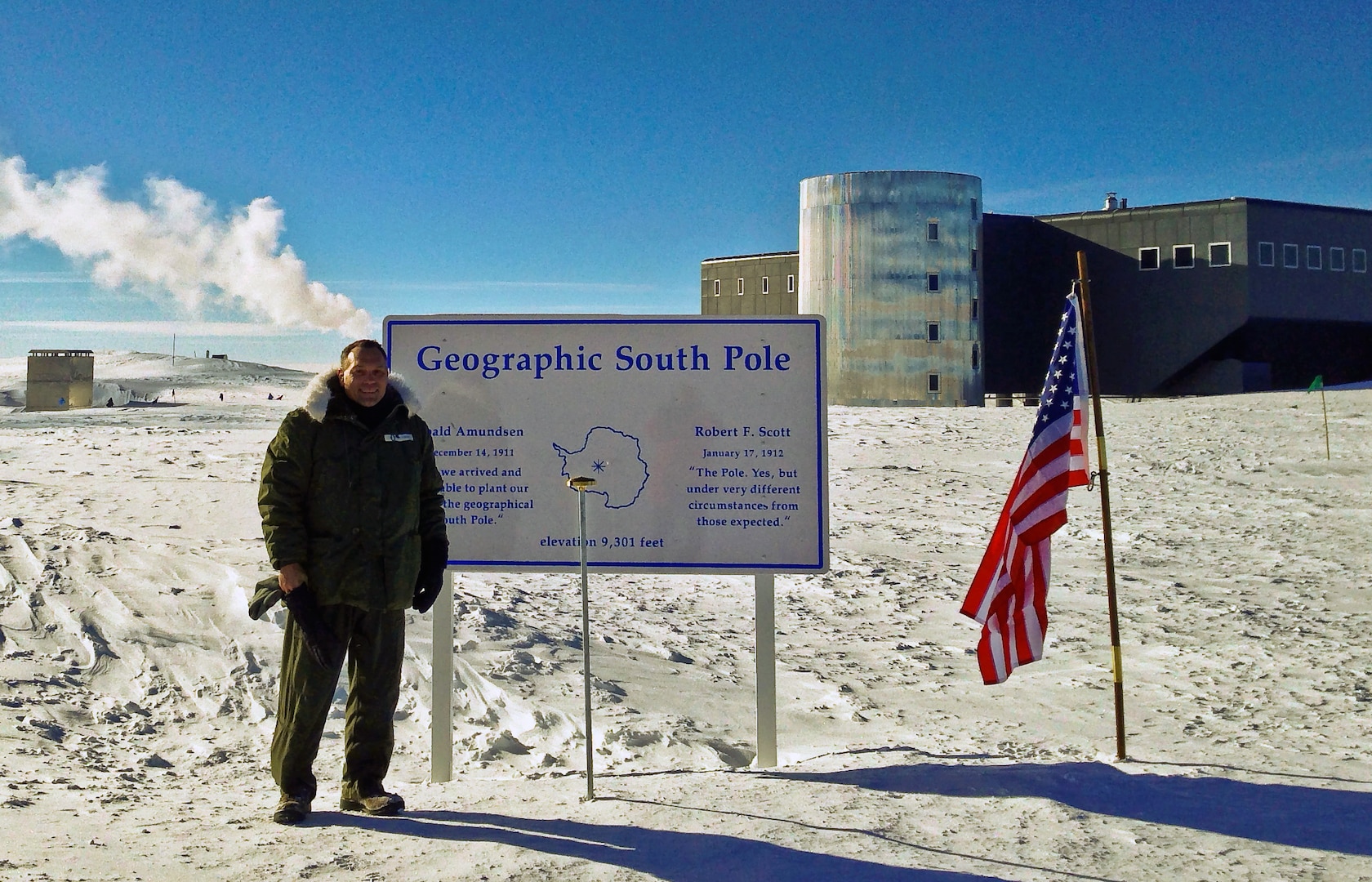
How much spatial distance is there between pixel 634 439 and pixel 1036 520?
2.16 m

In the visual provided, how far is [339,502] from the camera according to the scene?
14.9 ft

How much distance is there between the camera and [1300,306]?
35156 mm

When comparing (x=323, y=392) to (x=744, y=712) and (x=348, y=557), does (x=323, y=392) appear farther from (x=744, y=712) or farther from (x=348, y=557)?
(x=744, y=712)

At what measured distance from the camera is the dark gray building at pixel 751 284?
40.8 m

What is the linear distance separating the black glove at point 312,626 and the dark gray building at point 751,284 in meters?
35.1

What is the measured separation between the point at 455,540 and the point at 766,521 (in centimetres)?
168

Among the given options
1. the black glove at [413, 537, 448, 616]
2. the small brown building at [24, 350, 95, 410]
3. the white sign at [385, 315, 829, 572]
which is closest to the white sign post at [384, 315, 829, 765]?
the white sign at [385, 315, 829, 572]

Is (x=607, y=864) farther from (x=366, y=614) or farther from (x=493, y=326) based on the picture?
(x=493, y=326)

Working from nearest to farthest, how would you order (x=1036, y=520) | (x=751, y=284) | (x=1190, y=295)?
(x=1036, y=520), (x=1190, y=295), (x=751, y=284)

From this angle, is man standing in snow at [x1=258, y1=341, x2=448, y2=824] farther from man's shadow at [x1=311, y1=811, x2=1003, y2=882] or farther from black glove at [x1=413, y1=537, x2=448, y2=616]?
man's shadow at [x1=311, y1=811, x2=1003, y2=882]

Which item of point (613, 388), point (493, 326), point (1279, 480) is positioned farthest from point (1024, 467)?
point (1279, 480)

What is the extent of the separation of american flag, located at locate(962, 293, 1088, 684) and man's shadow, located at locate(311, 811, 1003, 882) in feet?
6.40

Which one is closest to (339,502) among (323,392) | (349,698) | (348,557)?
(348,557)

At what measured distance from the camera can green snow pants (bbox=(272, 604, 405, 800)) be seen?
4.64m
